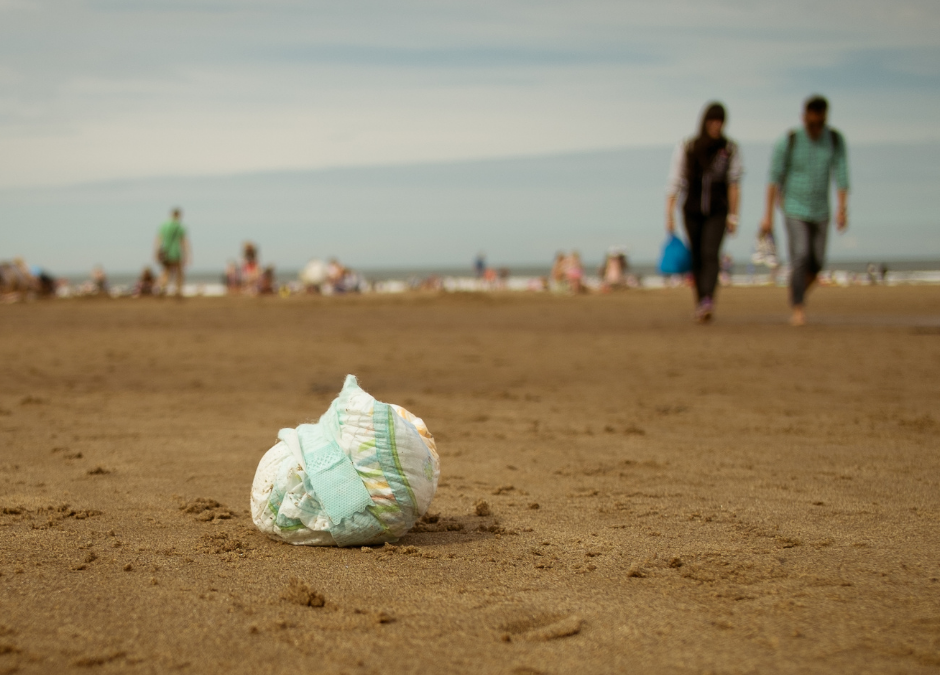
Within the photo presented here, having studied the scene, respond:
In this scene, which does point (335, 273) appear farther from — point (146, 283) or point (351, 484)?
point (351, 484)

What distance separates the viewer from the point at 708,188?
9820 mm

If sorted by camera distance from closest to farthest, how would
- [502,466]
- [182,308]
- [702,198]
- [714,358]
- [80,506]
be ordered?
[80,506]
[502,466]
[714,358]
[702,198]
[182,308]

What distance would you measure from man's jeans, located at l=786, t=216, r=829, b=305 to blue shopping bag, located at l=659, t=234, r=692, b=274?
1059 mm

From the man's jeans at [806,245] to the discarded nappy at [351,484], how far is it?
760 cm

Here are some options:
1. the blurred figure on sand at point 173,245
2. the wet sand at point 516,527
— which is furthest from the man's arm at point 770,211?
the blurred figure on sand at point 173,245

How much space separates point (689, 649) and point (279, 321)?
12.2 meters

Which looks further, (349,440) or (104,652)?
(349,440)

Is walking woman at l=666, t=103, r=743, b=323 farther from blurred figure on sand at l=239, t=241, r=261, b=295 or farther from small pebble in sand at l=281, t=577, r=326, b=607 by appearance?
blurred figure on sand at l=239, t=241, r=261, b=295

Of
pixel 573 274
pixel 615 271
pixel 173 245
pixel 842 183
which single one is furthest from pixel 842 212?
pixel 615 271

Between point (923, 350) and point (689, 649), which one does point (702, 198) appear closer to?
point (923, 350)

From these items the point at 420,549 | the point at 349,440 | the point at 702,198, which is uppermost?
the point at 702,198

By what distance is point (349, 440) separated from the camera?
3027 mm

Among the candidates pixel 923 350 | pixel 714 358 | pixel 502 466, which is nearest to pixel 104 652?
pixel 502 466

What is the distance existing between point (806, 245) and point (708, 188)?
1156mm
